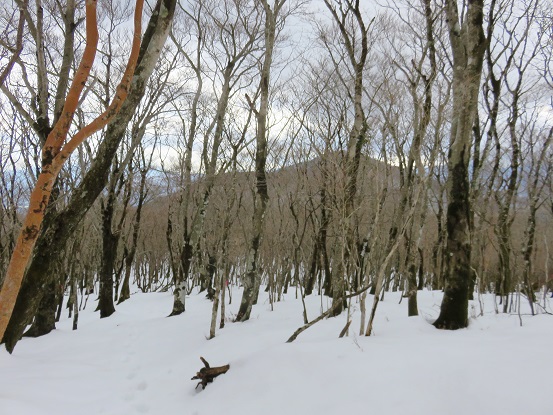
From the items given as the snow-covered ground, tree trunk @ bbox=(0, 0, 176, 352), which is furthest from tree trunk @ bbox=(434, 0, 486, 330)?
tree trunk @ bbox=(0, 0, 176, 352)

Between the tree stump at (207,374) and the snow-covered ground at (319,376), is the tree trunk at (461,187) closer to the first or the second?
the snow-covered ground at (319,376)

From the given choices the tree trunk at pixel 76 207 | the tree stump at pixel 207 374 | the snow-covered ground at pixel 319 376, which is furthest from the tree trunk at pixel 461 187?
the tree trunk at pixel 76 207

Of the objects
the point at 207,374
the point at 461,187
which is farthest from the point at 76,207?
the point at 461,187

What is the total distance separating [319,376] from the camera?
377cm

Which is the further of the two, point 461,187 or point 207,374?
point 461,187

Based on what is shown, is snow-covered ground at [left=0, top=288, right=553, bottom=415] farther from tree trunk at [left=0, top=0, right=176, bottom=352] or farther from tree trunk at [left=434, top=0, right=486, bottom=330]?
tree trunk at [left=0, top=0, right=176, bottom=352]

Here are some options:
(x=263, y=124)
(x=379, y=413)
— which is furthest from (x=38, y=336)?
(x=379, y=413)

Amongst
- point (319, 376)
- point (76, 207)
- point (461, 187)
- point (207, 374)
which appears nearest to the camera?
point (319, 376)

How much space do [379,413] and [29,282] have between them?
4023 millimetres

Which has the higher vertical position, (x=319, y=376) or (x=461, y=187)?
(x=461, y=187)

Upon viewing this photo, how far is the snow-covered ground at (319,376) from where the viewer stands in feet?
9.92

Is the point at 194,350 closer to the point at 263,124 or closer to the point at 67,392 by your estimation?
the point at 67,392

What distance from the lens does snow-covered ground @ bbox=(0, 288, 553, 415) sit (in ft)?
9.92

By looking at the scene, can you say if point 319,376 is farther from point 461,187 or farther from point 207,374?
point 461,187
